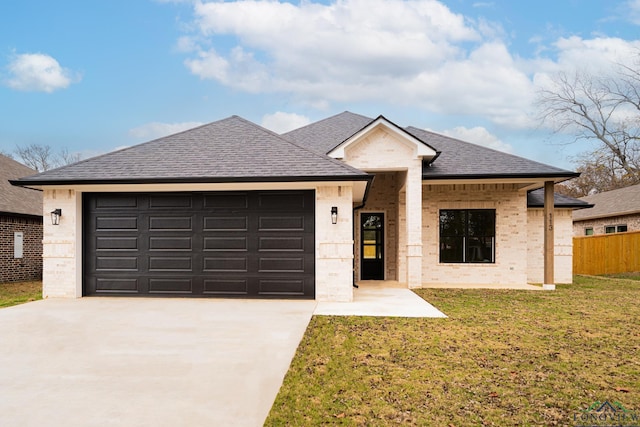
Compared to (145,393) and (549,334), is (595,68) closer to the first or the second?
(549,334)

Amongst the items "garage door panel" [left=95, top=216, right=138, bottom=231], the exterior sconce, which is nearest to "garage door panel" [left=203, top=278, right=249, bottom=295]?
"garage door panel" [left=95, top=216, right=138, bottom=231]

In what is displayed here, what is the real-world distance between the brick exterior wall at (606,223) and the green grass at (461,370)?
16.1 metres

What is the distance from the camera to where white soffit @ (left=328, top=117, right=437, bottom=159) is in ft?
39.7

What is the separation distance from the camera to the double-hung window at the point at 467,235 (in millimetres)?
13680

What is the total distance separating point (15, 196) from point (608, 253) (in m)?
27.4

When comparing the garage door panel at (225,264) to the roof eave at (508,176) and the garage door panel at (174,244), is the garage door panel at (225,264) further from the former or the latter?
the roof eave at (508,176)

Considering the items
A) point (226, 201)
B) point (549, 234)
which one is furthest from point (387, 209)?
point (226, 201)

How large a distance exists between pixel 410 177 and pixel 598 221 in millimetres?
17828

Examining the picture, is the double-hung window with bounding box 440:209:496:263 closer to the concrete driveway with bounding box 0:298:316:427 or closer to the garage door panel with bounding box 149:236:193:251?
the concrete driveway with bounding box 0:298:316:427

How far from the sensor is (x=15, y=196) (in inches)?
653

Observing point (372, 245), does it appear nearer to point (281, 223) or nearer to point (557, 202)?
point (281, 223)

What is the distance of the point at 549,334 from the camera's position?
255 inches

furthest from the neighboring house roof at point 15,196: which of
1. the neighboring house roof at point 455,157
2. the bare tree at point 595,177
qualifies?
the bare tree at point 595,177

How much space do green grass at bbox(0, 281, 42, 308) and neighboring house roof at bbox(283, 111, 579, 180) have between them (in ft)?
31.7
